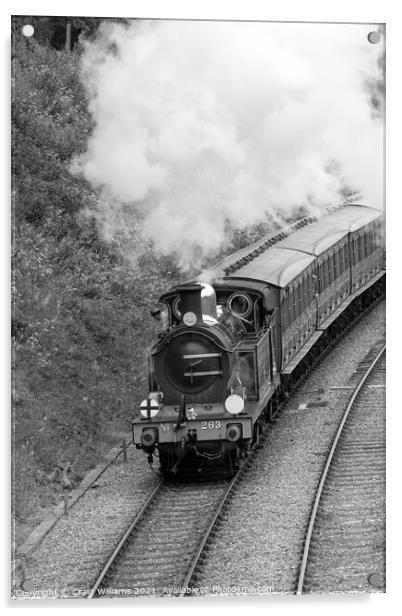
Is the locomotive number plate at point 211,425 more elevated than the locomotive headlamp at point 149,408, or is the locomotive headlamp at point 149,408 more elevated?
the locomotive headlamp at point 149,408

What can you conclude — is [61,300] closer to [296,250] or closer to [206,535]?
[206,535]

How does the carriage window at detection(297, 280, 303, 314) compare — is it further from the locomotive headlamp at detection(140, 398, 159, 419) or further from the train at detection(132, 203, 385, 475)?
the locomotive headlamp at detection(140, 398, 159, 419)

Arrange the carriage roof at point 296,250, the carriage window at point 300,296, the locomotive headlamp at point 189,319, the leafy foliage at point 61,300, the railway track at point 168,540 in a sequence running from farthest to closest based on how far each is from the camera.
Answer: the carriage window at point 300,296 → the carriage roof at point 296,250 → the locomotive headlamp at point 189,319 → the leafy foliage at point 61,300 → the railway track at point 168,540

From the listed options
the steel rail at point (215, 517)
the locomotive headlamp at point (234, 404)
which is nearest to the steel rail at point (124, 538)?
the steel rail at point (215, 517)

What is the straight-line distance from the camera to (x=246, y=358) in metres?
12.2

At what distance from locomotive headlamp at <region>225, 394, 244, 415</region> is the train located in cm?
1

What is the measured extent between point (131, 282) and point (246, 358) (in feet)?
7.49

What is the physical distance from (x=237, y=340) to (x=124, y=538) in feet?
9.83

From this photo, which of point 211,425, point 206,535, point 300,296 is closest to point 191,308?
point 211,425

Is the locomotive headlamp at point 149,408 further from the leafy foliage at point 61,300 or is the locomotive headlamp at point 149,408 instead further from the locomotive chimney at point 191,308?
the locomotive chimney at point 191,308

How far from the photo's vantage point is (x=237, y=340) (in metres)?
12.4

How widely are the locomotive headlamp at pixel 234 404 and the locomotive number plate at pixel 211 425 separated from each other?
21 cm

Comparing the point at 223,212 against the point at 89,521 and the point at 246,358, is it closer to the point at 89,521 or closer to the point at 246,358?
the point at 246,358

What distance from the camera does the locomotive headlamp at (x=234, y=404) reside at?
1166cm
